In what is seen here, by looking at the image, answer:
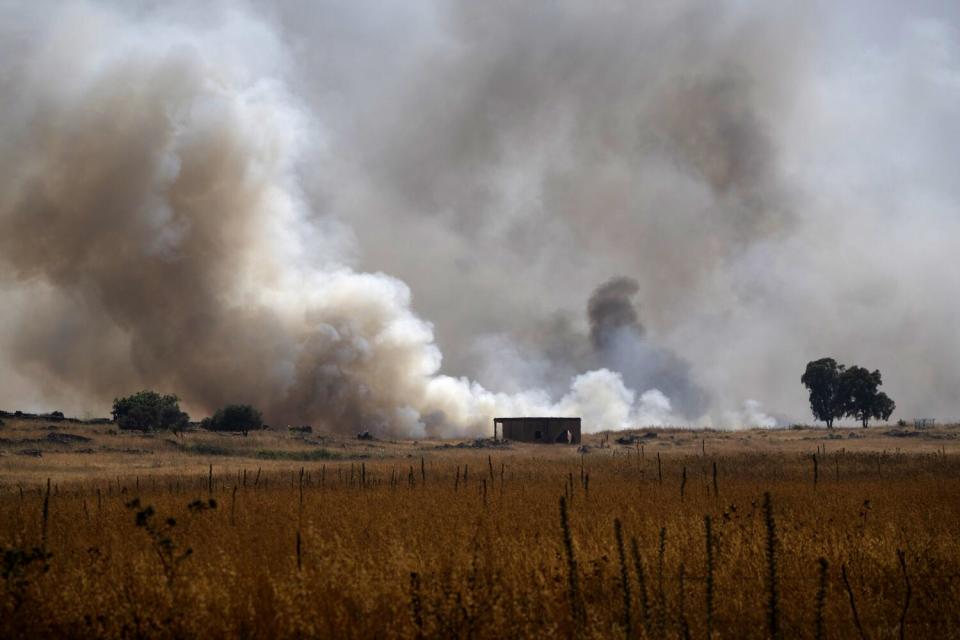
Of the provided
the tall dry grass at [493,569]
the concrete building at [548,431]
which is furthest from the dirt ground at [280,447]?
the tall dry grass at [493,569]

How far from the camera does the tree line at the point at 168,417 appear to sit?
7625cm

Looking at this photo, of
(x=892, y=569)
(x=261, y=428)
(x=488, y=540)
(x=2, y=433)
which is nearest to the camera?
(x=892, y=569)

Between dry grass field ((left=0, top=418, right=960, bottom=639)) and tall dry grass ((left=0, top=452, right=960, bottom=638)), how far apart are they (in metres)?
0.05

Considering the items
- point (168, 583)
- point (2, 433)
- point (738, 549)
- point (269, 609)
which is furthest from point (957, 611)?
point (2, 433)

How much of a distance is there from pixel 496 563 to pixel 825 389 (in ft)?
379

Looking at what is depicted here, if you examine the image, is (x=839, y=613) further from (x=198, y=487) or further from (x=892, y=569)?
(x=198, y=487)

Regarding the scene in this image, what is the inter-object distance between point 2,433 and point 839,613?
207 feet

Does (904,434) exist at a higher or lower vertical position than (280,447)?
higher

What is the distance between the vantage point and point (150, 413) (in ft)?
251

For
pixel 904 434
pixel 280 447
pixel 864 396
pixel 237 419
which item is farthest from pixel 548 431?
pixel 864 396

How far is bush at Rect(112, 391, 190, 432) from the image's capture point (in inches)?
2997

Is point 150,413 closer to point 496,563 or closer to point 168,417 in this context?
point 168,417

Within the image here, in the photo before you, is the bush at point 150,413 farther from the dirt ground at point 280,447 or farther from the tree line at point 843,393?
the tree line at point 843,393

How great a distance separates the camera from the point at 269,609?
456 inches
